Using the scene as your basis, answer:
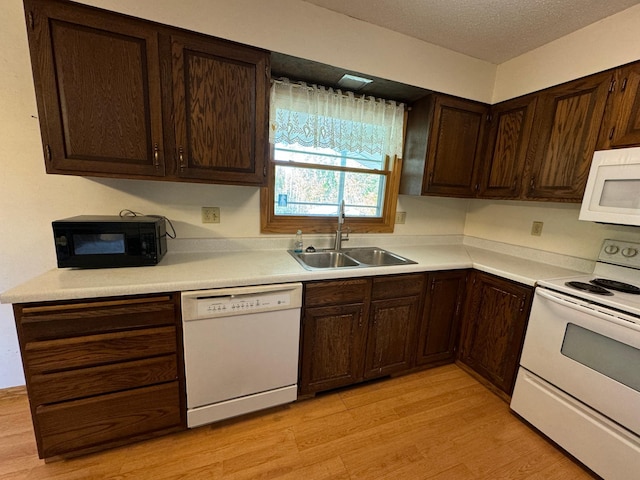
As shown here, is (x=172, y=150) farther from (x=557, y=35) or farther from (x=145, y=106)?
(x=557, y=35)

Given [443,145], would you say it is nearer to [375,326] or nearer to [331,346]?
[375,326]

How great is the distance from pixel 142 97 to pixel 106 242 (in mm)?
769

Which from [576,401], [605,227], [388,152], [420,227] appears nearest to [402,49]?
[388,152]

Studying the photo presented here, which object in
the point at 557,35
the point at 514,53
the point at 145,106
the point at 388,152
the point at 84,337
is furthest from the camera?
the point at 388,152

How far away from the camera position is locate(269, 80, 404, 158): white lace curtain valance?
1788mm

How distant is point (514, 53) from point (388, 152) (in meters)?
1.14

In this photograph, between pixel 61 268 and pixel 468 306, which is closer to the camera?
pixel 61 268

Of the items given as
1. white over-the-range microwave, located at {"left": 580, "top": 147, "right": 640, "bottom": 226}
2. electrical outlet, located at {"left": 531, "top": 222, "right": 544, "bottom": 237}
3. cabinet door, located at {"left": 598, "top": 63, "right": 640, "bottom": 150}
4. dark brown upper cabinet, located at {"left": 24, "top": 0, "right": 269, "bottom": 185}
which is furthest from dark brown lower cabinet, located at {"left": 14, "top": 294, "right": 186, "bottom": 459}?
electrical outlet, located at {"left": 531, "top": 222, "right": 544, "bottom": 237}

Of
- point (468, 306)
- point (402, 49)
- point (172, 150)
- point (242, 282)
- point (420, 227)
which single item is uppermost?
point (402, 49)

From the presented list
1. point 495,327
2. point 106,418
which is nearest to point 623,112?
point 495,327

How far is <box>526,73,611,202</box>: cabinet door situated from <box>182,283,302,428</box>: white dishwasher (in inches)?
72.5

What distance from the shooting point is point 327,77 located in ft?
5.86

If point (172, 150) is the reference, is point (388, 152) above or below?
above

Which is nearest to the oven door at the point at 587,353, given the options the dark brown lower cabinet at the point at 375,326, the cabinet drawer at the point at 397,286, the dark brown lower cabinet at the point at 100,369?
the dark brown lower cabinet at the point at 375,326
